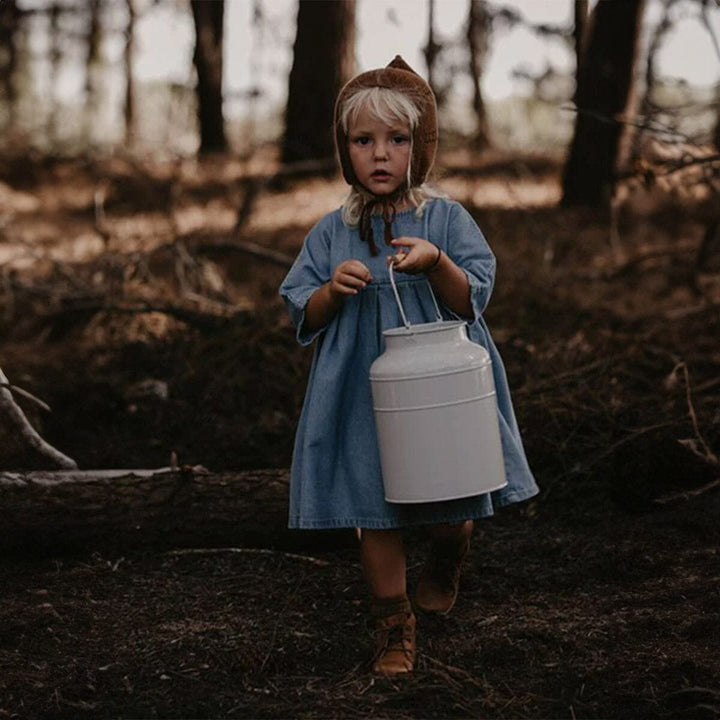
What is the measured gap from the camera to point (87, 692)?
3113mm

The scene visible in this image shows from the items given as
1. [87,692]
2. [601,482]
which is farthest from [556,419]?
[87,692]

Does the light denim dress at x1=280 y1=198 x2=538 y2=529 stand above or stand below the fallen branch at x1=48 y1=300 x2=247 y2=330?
above

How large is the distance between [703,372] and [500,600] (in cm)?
268

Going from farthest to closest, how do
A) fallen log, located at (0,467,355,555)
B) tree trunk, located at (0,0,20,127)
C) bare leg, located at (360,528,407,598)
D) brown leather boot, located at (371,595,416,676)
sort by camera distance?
1. tree trunk, located at (0,0,20,127)
2. fallen log, located at (0,467,355,555)
3. bare leg, located at (360,528,407,598)
4. brown leather boot, located at (371,595,416,676)

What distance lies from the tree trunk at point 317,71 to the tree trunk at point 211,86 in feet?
13.7

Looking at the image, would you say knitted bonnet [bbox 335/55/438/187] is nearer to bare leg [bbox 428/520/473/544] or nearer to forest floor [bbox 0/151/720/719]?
bare leg [bbox 428/520/473/544]

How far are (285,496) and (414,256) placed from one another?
143 cm

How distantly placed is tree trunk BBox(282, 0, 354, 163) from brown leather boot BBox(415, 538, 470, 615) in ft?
25.4

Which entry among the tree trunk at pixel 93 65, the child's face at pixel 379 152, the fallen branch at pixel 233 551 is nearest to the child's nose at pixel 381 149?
the child's face at pixel 379 152

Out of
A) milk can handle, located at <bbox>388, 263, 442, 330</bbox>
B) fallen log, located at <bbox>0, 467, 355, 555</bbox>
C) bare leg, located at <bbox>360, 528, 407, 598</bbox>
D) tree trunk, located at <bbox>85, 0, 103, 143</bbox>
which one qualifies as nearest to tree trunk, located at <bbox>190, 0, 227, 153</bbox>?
tree trunk, located at <bbox>85, 0, 103, 143</bbox>

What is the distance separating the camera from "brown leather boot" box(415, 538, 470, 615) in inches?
144

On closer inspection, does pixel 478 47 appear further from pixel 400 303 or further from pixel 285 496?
pixel 400 303

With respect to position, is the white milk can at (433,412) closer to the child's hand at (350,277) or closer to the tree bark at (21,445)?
the child's hand at (350,277)

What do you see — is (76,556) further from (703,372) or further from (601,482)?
(703,372)
